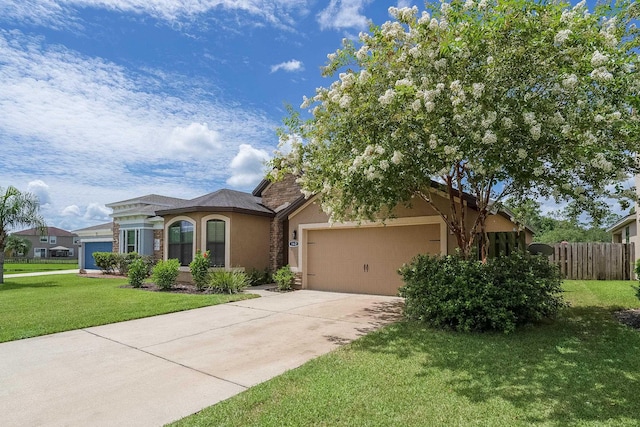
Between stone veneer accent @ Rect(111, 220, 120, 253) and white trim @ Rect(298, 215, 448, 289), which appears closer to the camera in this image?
white trim @ Rect(298, 215, 448, 289)

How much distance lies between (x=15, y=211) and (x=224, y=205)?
10.4 m

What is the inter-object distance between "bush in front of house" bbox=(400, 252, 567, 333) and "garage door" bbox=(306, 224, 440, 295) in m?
3.17

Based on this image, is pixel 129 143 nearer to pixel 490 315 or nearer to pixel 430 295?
pixel 430 295

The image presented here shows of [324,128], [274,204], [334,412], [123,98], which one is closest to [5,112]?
[123,98]

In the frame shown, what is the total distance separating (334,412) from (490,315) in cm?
415

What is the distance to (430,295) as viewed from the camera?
288 inches

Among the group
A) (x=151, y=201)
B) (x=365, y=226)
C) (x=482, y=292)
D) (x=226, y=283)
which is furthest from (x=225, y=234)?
(x=151, y=201)

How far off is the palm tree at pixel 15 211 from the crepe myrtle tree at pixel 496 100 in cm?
1707

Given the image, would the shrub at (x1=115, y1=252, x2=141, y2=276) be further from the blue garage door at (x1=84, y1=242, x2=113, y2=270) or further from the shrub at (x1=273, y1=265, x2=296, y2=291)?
the shrub at (x1=273, y1=265, x2=296, y2=291)

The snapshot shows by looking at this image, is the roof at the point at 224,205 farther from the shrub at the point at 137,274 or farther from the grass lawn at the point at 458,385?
the grass lawn at the point at 458,385

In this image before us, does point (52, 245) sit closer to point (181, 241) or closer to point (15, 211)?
point (15, 211)

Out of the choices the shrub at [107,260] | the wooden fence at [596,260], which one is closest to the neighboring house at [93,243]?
the shrub at [107,260]

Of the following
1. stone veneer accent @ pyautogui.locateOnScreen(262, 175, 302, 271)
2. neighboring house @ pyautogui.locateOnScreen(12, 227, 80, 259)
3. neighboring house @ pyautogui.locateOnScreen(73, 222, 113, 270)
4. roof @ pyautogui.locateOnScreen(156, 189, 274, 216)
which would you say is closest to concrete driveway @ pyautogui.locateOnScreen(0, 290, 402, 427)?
roof @ pyautogui.locateOnScreen(156, 189, 274, 216)

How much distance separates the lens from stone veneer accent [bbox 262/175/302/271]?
639 inches
